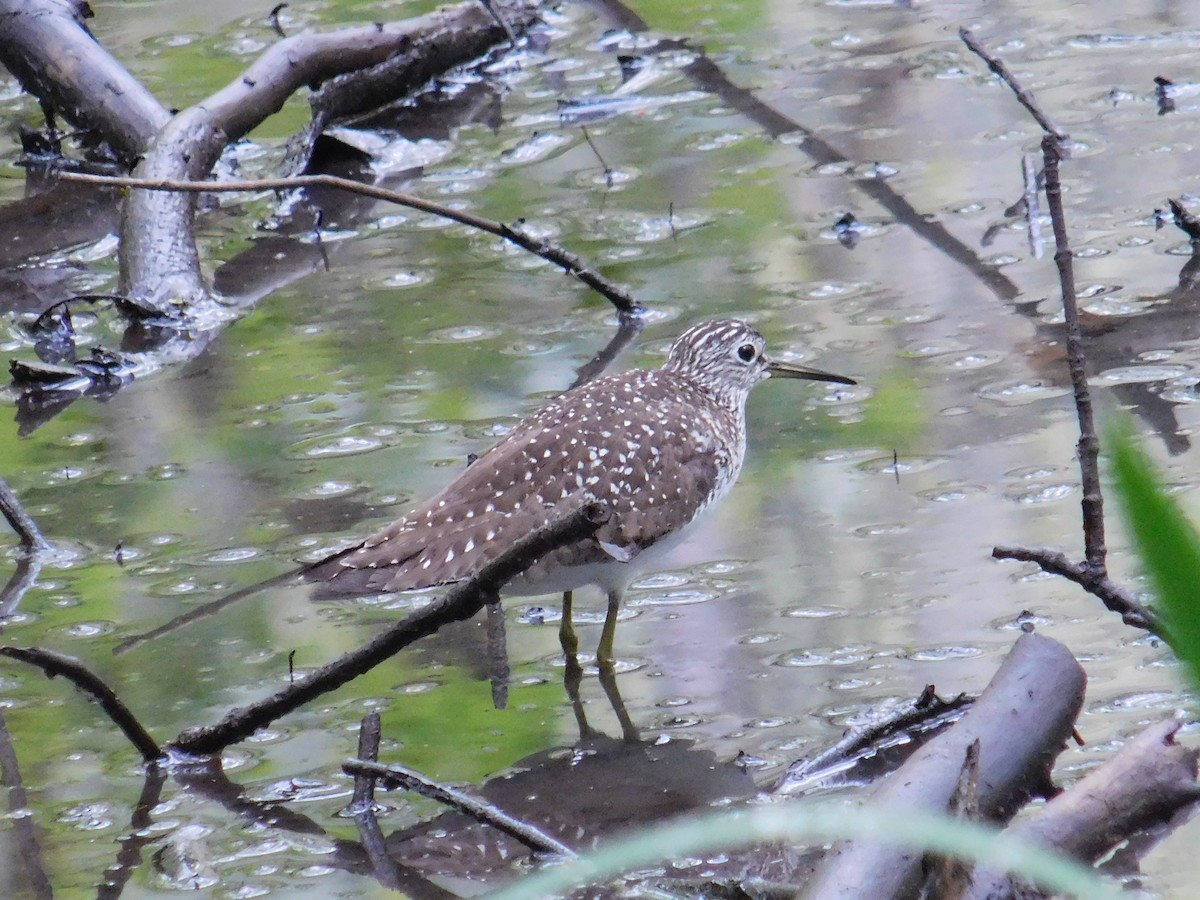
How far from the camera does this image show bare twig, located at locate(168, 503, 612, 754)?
9.88 ft

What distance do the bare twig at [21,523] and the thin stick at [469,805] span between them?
7.17 ft

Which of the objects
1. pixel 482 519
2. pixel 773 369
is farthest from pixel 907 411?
pixel 482 519

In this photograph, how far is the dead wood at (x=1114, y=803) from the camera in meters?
2.65

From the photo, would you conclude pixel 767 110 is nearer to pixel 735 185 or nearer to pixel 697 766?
pixel 735 185

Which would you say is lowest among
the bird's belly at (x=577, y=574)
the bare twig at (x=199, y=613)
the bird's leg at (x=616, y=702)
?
the bird's leg at (x=616, y=702)

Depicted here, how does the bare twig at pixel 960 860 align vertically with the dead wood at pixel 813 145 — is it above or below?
above

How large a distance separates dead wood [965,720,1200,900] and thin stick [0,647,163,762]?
197cm

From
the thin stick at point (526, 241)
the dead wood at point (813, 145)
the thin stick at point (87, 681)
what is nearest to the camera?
the thin stick at point (87, 681)

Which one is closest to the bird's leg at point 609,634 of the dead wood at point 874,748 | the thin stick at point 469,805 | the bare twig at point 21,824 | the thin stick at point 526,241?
the dead wood at point 874,748

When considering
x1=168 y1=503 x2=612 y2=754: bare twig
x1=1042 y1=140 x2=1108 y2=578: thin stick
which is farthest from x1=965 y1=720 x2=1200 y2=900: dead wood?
x1=168 y1=503 x2=612 y2=754: bare twig

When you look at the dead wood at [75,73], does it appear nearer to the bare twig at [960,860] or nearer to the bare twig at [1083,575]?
the bare twig at [1083,575]

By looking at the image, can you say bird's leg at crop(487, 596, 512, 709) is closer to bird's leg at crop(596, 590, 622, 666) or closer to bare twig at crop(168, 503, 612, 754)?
bird's leg at crop(596, 590, 622, 666)

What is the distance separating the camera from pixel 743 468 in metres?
5.51

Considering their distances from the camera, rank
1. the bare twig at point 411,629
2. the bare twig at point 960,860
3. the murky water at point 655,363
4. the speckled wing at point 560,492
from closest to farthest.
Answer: the bare twig at point 960,860 → the bare twig at point 411,629 → the murky water at point 655,363 → the speckled wing at point 560,492
